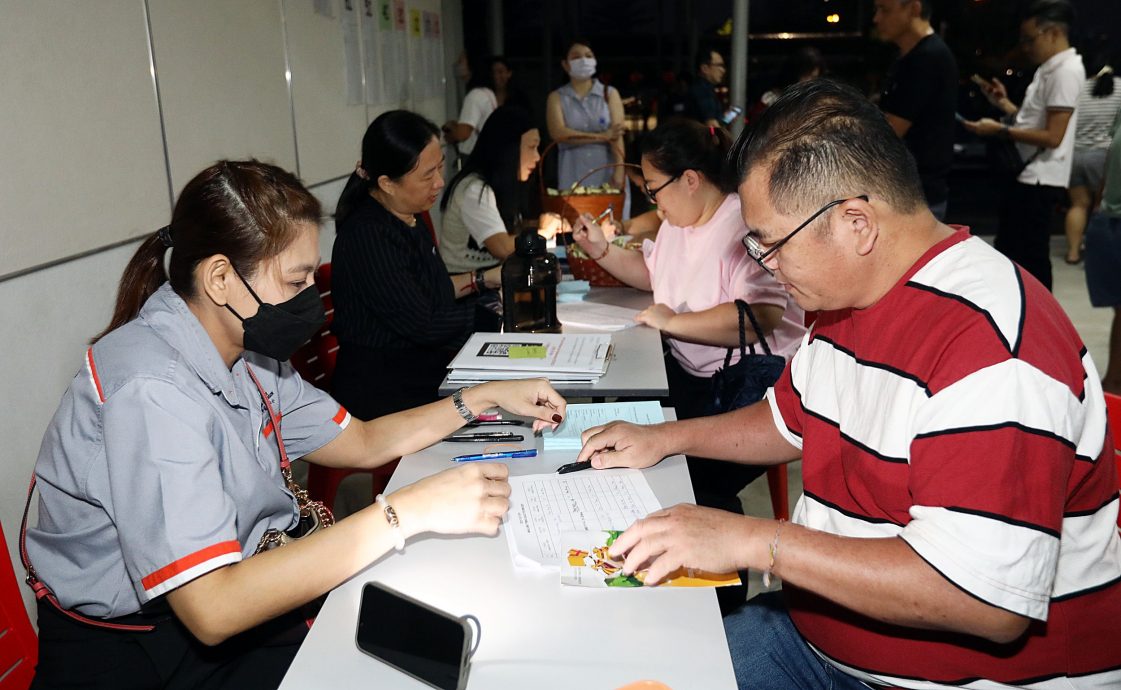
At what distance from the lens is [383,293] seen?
2.56 meters

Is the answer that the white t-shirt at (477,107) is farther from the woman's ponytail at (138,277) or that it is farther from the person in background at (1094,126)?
the woman's ponytail at (138,277)

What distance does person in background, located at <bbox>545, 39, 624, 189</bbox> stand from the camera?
5.89m

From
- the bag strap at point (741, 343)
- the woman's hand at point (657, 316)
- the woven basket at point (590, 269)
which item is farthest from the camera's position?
the woven basket at point (590, 269)

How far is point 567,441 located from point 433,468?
10.4 inches

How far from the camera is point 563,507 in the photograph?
1.35 m

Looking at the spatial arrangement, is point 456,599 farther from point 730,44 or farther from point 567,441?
point 730,44

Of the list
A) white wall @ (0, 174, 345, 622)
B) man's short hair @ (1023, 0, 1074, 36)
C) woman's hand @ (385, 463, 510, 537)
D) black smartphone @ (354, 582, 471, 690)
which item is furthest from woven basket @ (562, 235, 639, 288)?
man's short hair @ (1023, 0, 1074, 36)

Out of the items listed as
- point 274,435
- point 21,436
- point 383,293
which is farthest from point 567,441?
point 21,436

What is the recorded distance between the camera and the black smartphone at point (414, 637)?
3.04 feet

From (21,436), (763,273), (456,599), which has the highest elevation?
(763,273)

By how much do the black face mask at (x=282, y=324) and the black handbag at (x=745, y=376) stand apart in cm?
105

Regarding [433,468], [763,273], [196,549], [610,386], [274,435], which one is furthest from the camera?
[763,273]

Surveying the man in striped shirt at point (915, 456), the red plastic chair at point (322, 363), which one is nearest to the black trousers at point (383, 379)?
the red plastic chair at point (322, 363)

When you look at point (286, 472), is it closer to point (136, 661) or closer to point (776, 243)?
point (136, 661)
